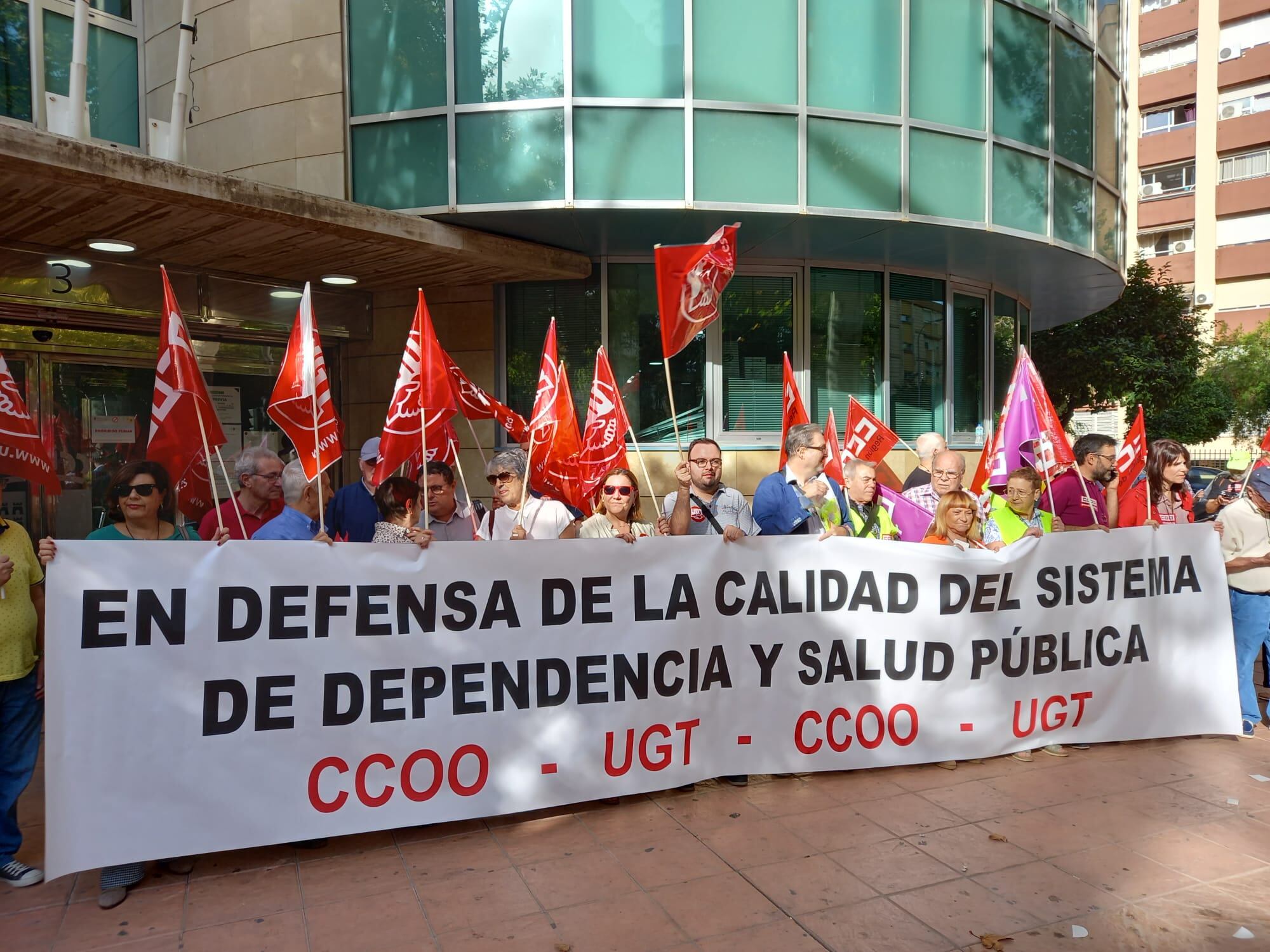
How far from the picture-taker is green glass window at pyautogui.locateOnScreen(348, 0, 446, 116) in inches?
380

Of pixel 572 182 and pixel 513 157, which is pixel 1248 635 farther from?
pixel 513 157

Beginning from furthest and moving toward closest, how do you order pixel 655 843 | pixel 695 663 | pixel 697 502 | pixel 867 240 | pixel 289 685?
pixel 867 240
pixel 697 502
pixel 695 663
pixel 655 843
pixel 289 685

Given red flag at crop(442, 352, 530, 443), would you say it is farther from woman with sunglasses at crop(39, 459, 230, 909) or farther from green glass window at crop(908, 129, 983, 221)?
green glass window at crop(908, 129, 983, 221)

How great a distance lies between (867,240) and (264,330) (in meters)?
6.41

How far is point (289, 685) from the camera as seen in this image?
4168 mm

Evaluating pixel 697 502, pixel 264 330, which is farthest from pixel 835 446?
pixel 264 330

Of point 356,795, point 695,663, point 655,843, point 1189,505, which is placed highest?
point 1189,505

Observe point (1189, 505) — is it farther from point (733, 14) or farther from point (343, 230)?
point (343, 230)

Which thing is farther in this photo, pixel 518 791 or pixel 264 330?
pixel 264 330

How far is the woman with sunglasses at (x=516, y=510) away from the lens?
20.2ft

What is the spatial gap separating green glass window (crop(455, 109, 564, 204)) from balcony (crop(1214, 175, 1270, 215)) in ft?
142

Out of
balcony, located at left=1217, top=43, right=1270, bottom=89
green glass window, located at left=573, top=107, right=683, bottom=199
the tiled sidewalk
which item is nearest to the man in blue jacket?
the tiled sidewalk

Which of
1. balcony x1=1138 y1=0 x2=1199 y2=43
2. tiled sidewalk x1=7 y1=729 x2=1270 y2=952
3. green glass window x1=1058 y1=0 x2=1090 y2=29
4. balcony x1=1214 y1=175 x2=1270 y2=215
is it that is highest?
balcony x1=1138 y1=0 x2=1199 y2=43

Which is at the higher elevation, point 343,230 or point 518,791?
point 343,230
